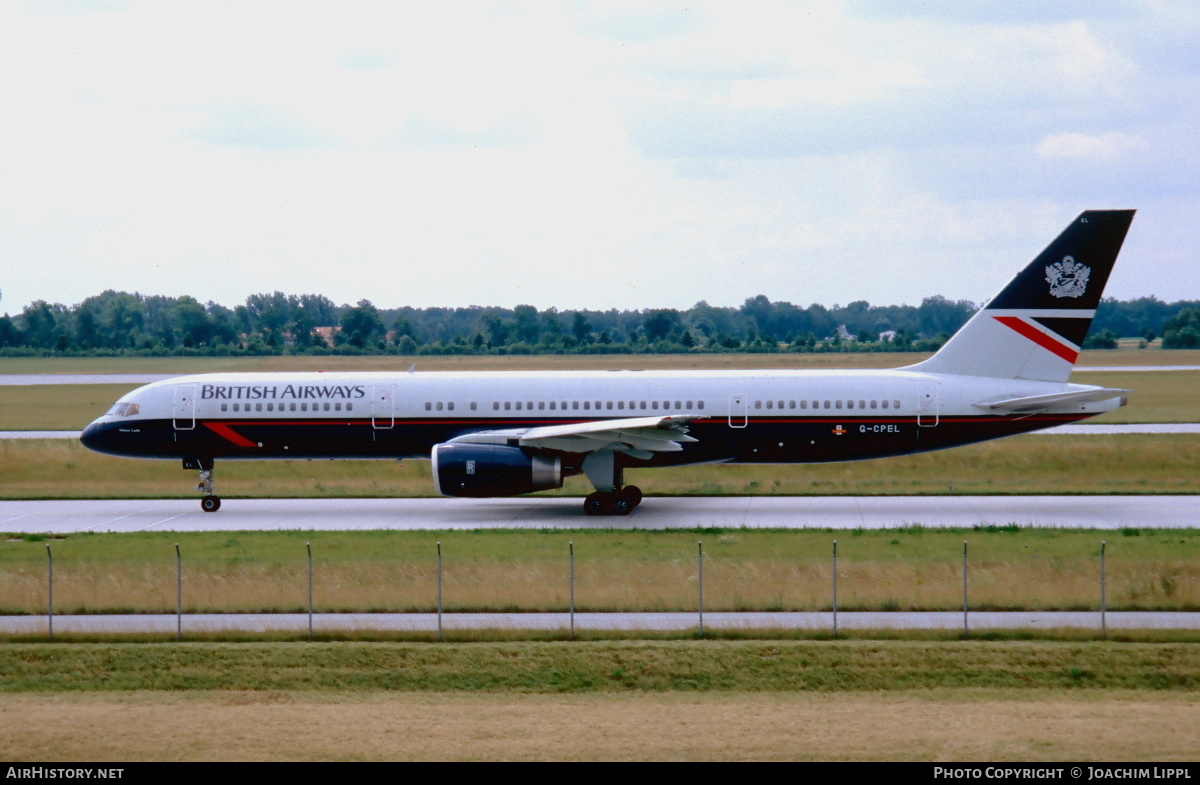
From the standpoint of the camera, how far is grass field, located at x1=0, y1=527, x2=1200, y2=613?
22.5 m

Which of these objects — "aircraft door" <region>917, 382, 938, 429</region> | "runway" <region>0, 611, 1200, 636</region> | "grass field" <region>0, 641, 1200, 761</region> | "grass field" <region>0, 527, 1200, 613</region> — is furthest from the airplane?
"grass field" <region>0, 641, 1200, 761</region>

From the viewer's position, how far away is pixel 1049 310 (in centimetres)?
3519

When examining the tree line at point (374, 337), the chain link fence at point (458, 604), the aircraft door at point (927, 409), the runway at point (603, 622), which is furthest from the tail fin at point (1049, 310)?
the tree line at point (374, 337)

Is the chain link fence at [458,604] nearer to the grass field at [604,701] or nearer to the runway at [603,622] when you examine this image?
the runway at [603,622]

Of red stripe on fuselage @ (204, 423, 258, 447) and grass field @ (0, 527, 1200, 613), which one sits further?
red stripe on fuselage @ (204, 423, 258, 447)

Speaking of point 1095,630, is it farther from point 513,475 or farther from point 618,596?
point 513,475

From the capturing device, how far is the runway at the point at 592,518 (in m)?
32.0

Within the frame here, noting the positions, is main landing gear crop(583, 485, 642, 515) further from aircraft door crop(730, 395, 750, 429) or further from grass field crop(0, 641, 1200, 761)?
grass field crop(0, 641, 1200, 761)

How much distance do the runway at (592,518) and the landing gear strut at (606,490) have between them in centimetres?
44

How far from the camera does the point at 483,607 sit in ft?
73.5

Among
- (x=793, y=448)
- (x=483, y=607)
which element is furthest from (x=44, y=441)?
(x=483, y=607)

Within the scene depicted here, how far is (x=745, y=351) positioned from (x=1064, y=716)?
392ft

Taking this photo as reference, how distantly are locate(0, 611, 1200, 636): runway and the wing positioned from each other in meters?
11.1

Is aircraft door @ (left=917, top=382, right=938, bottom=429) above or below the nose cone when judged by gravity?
above
